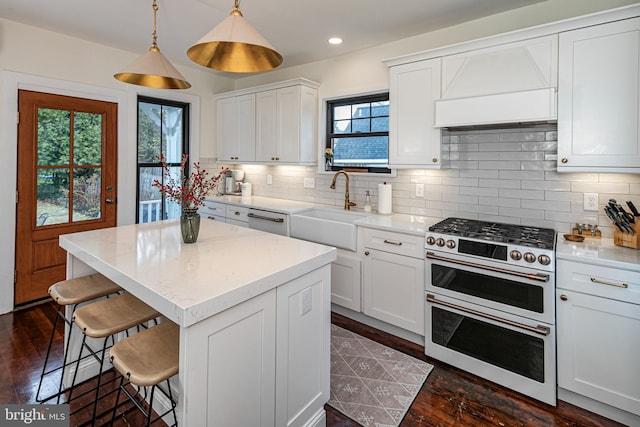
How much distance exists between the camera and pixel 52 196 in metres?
3.50

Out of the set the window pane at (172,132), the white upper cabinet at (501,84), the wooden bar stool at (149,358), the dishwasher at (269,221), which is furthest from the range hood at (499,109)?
the window pane at (172,132)

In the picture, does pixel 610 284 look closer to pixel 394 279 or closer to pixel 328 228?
pixel 394 279

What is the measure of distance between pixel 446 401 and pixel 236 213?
117 inches

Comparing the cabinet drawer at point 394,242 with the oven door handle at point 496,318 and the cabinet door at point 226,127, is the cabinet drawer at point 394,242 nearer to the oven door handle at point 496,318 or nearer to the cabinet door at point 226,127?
the oven door handle at point 496,318

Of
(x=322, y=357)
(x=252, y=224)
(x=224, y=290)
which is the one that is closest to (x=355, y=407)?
(x=322, y=357)

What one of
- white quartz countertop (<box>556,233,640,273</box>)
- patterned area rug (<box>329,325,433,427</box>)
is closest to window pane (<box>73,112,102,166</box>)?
patterned area rug (<box>329,325,433,427</box>)

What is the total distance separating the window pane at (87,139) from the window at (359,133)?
8.43 ft

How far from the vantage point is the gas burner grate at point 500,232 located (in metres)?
2.14

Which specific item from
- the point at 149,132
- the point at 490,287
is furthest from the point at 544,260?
the point at 149,132

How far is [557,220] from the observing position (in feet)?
8.35

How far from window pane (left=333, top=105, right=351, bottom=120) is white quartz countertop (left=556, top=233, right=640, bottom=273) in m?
2.39

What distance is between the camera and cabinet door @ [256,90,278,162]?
405 centimetres

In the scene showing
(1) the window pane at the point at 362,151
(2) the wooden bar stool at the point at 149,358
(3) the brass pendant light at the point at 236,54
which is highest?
(3) the brass pendant light at the point at 236,54

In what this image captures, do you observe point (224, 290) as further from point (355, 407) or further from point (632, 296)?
point (632, 296)
